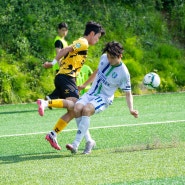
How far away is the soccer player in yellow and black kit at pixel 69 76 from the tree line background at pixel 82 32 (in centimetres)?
759

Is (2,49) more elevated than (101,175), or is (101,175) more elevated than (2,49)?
(101,175)

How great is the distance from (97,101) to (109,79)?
0.35 m

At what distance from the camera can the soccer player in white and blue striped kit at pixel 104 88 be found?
10.1 meters

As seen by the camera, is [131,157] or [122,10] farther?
[122,10]

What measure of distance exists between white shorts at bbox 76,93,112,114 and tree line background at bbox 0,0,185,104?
27.0ft

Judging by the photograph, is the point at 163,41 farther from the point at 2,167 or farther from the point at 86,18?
the point at 2,167

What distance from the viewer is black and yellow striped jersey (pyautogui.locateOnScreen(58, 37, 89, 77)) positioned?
34.9ft

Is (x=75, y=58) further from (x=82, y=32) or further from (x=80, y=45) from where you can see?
(x=82, y=32)

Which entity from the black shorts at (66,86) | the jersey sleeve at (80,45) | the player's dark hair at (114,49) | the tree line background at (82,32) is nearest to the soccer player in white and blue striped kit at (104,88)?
the player's dark hair at (114,49)

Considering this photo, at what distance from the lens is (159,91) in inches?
791

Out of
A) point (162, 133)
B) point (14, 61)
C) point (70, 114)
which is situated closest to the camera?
point (70, 114)

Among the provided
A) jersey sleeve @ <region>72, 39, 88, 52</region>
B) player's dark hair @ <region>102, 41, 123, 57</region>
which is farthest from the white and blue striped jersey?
jersey sleeve @ <region>72, 39, 88, 52</region>

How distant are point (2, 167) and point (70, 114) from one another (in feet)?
5.59

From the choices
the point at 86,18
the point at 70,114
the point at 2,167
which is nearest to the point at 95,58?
the point at 86,18
